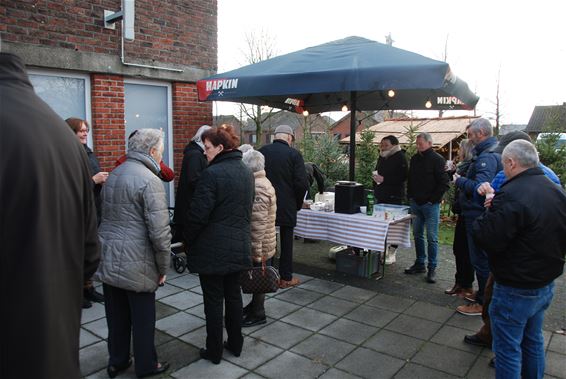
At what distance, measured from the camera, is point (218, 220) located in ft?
11.7

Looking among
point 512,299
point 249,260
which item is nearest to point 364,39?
point 249,260

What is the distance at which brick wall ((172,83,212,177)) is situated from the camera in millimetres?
7172

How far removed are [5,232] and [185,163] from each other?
160 inches

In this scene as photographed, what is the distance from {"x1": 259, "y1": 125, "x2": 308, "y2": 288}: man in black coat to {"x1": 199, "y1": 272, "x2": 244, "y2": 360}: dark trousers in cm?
172

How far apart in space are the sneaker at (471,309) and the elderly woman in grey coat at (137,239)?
3270mm

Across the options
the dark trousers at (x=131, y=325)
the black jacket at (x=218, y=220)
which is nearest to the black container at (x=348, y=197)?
the black jacket at (x=218, y=220)

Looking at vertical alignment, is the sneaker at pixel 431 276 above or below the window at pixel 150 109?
below

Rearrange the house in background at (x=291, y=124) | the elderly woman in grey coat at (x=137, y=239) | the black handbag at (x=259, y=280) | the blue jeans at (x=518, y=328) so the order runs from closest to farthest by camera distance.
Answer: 1. the blue jeans at (x=518, y=328)
2. the elderly woman in grey coat at (x=137, y=239)
3. the black handbag at (x=259, y=280)
4. the house in background at (x=291, y=124)

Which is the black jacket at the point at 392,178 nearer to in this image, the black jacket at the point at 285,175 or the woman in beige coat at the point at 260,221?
the black jacket at the point at 285,175

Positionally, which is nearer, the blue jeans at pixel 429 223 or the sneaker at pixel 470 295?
the sneaker at pixel 470 295

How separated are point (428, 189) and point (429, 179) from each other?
0.13 meters

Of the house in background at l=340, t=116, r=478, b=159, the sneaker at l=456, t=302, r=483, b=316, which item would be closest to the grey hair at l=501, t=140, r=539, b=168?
the sneaker at l=456, t=302, r=483, b=316

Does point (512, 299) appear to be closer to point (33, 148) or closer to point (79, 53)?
point (33, 148)

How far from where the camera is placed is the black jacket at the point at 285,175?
530 centimetres
